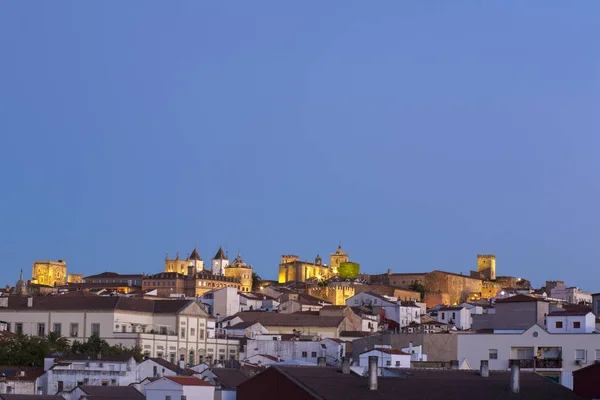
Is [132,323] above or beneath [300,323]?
beneath

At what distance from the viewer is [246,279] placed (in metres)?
174

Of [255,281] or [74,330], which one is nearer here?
[74,330]

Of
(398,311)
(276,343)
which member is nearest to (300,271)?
(398,311)

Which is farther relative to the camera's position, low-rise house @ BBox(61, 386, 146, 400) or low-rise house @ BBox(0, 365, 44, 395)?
low-rise house @ BBox(0, 365, 44, 395)

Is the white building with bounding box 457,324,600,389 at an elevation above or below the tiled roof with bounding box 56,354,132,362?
above

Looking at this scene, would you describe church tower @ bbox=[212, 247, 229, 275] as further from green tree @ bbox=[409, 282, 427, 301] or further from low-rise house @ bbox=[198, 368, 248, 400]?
low-rise house @ bbox=[198, 368, 248, 400]

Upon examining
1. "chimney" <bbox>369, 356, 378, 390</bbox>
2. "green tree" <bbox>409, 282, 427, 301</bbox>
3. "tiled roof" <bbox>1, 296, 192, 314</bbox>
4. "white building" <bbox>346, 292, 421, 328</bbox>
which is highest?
"green tree" <bbox>409, 282, 427, 301</bbox>

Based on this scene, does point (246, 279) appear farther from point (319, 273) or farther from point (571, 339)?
point (571, 339)

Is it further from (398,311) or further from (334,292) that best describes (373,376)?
(334,292)

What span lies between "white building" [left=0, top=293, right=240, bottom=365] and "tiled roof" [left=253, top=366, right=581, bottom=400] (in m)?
47.3

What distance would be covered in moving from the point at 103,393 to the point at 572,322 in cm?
2269

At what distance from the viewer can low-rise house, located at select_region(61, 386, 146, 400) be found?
56031mm

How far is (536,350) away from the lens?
60688 millimetres

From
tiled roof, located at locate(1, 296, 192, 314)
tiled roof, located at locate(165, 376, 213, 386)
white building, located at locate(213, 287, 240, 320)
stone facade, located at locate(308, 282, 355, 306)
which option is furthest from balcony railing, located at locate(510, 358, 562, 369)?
stone facade, located at locate(308, 282, 355, 306)
